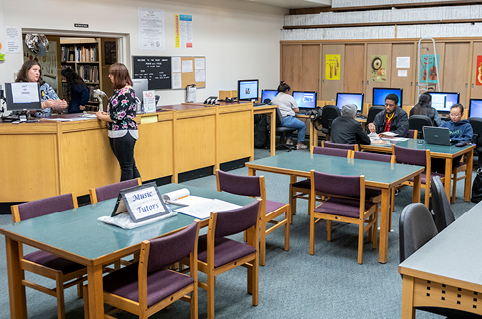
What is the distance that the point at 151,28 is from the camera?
7.41 meters

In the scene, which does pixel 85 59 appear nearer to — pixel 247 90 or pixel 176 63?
pixel 176 63

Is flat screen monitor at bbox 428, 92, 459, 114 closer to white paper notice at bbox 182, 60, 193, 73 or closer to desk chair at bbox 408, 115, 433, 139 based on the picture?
desk chair at bbox 408, 115, 433, 139

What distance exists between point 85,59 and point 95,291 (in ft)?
22.9

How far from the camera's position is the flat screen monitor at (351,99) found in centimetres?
858

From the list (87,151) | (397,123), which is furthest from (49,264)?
(397,123)

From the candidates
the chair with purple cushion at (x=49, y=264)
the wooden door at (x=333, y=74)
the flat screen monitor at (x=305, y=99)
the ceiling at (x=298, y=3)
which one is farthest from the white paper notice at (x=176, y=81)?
the chair with purple cushion at (x=49, y=264)

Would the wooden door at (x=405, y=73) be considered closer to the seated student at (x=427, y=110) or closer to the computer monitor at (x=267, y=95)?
the seated student at (x=427, y=110)

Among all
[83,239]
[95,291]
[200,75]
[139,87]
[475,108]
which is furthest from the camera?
[200,75]

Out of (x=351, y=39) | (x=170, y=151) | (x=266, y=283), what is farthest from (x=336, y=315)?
(x=351, y=39)

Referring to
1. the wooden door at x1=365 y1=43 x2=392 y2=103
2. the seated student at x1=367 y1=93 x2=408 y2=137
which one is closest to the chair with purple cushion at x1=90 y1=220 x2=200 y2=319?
the seated student at x1=367 y1=93 x2=408 y2=137

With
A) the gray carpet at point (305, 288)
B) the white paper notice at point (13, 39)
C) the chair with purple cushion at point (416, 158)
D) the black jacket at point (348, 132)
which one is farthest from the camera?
the white paper notice at point (13, 39)

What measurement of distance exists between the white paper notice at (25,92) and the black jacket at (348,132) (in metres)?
3.19

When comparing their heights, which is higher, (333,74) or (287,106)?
(333,74)

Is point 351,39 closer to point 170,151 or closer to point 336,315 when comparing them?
point 170,151
